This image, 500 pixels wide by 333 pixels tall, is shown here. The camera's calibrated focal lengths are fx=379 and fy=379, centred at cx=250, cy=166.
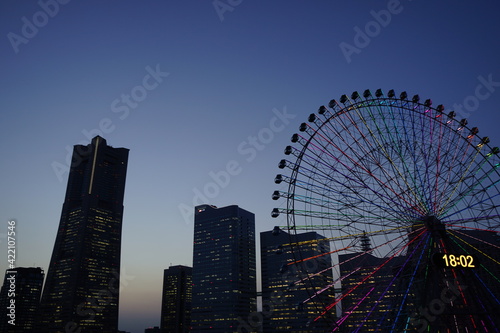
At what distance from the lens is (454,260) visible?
2552 cm

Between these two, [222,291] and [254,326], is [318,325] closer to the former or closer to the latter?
[254,326]

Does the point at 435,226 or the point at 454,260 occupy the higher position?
the point at 435,226

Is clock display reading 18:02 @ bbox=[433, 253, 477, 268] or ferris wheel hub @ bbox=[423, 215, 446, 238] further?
ferris wheel hub @ bbox=[423, 215, 446, 238]

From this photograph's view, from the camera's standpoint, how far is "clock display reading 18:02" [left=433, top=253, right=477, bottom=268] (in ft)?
83.0

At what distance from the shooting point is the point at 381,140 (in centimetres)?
3036

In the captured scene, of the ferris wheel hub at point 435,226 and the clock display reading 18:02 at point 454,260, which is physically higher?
the ferris wheel hub at point 435,226

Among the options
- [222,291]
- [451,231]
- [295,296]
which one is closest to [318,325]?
[295,296]

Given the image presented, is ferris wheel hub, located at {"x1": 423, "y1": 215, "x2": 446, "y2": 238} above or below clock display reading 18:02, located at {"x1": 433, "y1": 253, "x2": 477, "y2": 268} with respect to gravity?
above

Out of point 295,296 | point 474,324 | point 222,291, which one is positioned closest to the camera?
point 474,324

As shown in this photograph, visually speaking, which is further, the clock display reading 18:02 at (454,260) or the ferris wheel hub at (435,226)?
the ferris wheel hub at (435,226)

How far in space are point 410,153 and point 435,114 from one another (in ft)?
15.5

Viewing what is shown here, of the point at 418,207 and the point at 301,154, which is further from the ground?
the point at 301,154

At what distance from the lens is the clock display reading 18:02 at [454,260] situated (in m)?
25.3

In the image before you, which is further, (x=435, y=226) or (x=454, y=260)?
(x=435, y=226)
